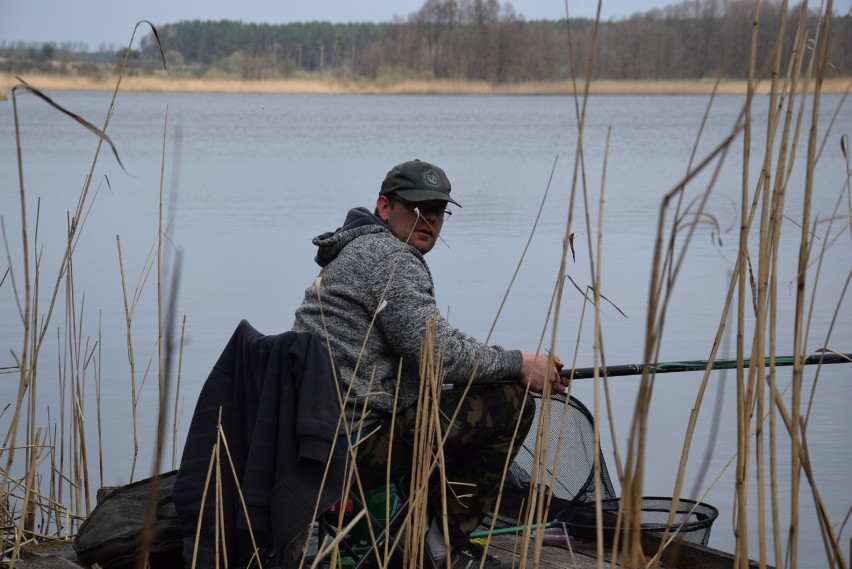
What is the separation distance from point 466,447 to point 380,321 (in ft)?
1.16

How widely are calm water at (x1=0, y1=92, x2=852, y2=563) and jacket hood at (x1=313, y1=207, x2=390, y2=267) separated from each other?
1.48ft

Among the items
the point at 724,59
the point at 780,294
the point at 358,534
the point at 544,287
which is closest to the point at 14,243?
the point at 544,287

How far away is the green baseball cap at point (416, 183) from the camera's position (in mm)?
2631

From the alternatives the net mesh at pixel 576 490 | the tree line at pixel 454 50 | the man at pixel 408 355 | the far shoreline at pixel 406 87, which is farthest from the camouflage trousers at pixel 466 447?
the far shoreline at pixel 406 87

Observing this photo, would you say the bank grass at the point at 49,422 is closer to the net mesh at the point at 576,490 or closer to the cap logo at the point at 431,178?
the cap logo at the point at 431,178

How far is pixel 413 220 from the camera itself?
267 centimetres

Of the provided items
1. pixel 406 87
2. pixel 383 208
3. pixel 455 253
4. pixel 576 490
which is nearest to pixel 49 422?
pixel 383 208

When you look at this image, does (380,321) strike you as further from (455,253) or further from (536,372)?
(455,253)

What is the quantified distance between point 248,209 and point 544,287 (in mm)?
5280

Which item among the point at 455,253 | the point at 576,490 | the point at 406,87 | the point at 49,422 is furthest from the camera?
the point at 406,87

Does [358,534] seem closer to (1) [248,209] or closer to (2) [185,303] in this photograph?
(2) [185,303]

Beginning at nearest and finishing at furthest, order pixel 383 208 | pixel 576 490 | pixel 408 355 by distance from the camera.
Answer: pixel 408 355
pixel 383 208
pixel 576 490

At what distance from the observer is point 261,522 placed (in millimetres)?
2332

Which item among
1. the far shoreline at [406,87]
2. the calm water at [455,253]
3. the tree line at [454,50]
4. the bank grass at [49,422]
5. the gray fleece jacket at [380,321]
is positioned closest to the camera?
the bank grass at [49,422]
